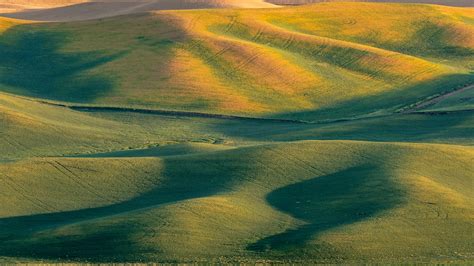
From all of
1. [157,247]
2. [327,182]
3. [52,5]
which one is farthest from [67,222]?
[52,5]

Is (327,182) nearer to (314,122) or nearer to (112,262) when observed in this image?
(112,262)

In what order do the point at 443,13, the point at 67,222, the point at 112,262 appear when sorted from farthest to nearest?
the point at 443,13, the point at 67,222, the point at 112,262

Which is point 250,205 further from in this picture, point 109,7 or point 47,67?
point 109,7

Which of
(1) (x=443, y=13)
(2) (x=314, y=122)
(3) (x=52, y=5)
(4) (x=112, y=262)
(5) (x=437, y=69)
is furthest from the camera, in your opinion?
(3) (x=52, y=5)

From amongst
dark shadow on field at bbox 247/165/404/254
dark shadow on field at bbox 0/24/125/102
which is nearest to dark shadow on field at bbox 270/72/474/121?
dark shadow on field at bbox 0/24/125/102

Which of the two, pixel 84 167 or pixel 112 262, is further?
pixel 84 167

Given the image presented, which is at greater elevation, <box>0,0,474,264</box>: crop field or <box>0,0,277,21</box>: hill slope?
<box>0,0,474,264</box>: crop field

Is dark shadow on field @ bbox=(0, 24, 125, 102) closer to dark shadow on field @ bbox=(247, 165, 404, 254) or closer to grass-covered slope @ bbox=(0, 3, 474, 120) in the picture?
grass-covered slope @ bbox=(0, 3, 474, 120)

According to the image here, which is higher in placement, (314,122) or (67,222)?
(67,222)
